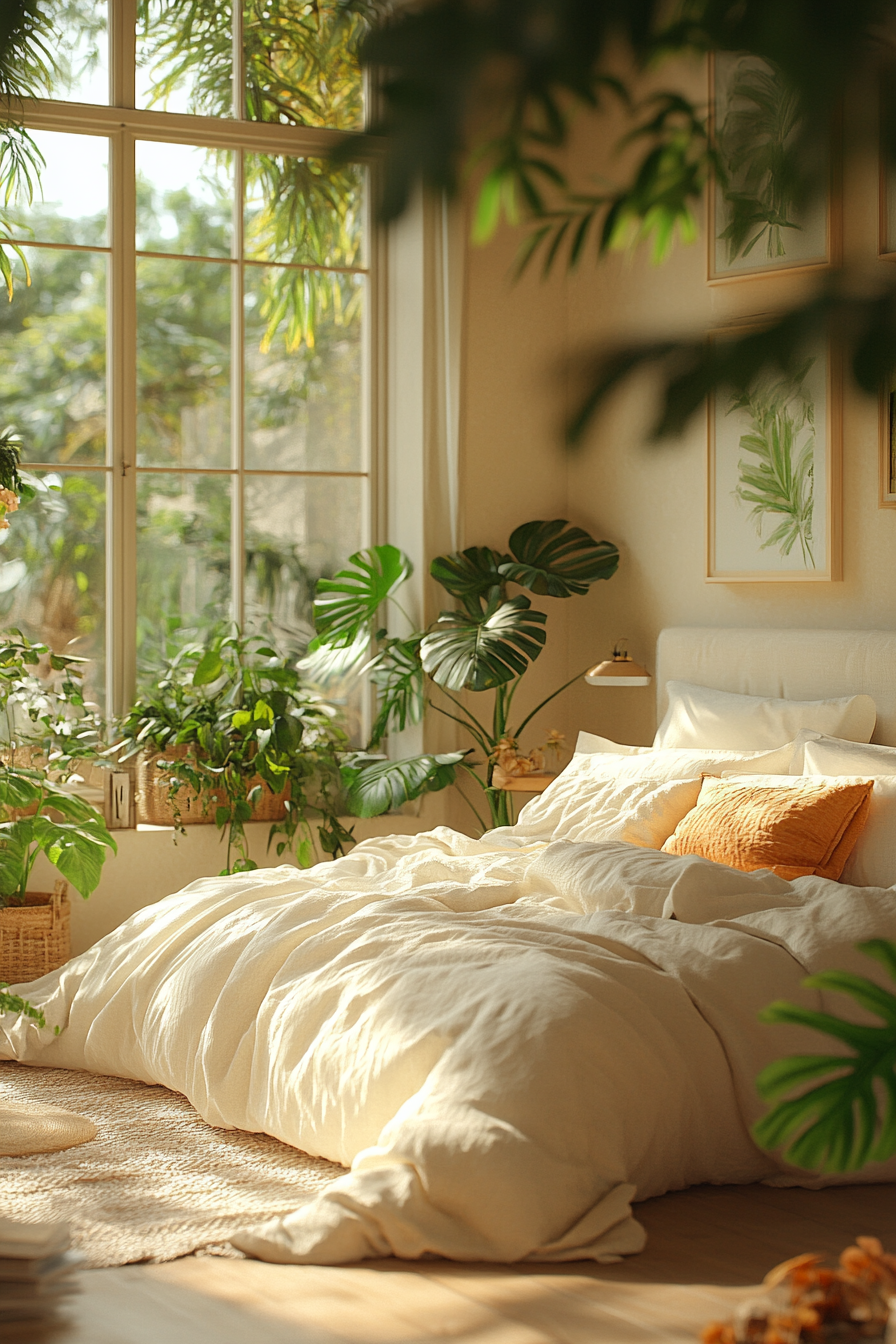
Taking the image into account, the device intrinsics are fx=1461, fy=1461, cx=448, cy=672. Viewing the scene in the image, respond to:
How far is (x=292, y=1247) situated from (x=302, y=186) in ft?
13.6

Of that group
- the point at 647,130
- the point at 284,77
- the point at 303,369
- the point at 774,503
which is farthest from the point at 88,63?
the point at 647,130

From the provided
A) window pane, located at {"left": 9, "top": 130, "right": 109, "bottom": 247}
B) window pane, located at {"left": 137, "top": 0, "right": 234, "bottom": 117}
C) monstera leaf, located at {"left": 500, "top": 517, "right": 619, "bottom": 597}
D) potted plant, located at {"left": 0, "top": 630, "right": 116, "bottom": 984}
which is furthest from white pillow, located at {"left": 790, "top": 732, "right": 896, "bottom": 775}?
window pane, located at {"left": 137, "top": 0, "right": 234, "bottom": 117}

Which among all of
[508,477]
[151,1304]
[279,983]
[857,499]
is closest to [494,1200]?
[151,1304]

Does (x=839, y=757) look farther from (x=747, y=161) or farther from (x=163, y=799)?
(x=747, y=161)

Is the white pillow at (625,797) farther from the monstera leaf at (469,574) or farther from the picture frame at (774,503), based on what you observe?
the monstera leaf at (469,574)

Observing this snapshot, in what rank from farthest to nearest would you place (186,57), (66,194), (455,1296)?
(186,57)
(66,194)
(455,1296)

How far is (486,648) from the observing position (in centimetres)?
491

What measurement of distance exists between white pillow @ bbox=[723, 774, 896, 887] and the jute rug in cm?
154

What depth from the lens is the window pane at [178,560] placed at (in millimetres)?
5297

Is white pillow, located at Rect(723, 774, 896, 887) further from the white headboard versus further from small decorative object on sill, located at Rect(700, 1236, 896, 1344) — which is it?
small decorative object on sill, located at Rect(700, 1236, 896, 1344)

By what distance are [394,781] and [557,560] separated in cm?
112

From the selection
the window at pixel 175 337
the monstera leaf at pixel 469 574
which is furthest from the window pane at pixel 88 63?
the monstera leaf at pixel 469 574

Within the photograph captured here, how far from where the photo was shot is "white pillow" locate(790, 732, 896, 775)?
387 centimetres

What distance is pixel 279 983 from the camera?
3084 millimetres
